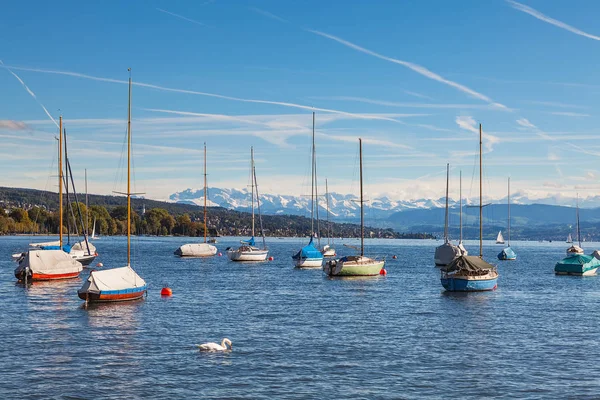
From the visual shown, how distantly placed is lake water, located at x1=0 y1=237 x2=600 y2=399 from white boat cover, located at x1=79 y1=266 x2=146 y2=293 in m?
1.80

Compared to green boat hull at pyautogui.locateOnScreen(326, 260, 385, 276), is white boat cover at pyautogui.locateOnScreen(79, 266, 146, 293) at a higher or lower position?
higher

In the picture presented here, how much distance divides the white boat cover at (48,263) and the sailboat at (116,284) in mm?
26097

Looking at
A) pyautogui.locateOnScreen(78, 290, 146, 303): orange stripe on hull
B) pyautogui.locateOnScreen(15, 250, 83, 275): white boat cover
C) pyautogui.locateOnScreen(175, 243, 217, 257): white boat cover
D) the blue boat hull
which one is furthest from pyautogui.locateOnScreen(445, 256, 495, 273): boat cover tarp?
pyautogui.locateOnScreen(175, 243, 217, 257): white boat cover

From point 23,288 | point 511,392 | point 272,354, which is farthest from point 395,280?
point 511,392

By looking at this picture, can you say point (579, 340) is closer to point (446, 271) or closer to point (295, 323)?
point (295, 323)

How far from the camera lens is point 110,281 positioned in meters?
66.2

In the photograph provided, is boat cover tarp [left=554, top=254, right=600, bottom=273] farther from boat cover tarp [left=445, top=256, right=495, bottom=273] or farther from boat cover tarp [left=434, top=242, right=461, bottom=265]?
boat cover tarp [left=445, top=256, right=495, bottom=273]

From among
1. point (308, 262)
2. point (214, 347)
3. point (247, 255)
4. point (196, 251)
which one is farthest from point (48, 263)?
point (196, 251)

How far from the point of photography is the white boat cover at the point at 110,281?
65.0 m

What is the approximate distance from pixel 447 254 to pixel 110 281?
85721mm

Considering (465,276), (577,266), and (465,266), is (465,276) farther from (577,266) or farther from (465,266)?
(577,266)

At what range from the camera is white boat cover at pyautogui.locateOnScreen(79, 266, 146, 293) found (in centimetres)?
6500

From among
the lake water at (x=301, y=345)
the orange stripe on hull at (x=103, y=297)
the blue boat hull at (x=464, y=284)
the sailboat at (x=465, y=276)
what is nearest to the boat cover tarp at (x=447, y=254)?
the lake water at (x=301, y=345)

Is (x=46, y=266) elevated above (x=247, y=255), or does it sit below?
above
